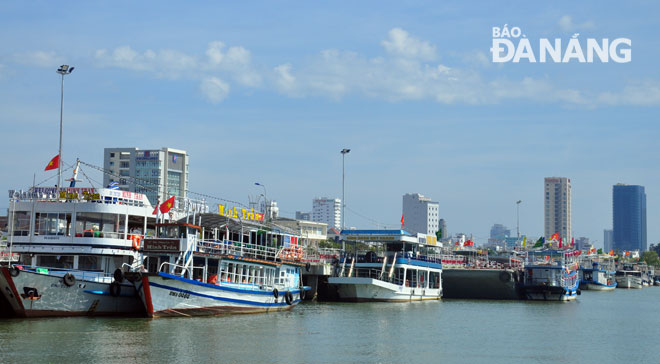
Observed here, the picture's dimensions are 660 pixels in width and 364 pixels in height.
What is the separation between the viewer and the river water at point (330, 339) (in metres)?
35.3

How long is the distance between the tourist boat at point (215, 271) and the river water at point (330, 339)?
996 mm

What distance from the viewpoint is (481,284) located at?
84.8 m

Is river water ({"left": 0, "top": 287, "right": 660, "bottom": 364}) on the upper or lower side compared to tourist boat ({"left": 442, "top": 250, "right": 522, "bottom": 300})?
lower

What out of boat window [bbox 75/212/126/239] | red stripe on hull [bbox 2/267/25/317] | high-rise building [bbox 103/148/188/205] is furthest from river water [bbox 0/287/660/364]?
high-rise building [bbox 103/148/188/205]

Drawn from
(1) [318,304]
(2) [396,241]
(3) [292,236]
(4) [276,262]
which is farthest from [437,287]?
(4) [276,262]

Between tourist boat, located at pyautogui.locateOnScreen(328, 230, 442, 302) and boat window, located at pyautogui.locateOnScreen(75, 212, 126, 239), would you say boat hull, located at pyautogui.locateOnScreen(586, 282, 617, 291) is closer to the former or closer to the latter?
tourist boat, located at pyautogui.locateOnScreen(328, 230, 442, 302)

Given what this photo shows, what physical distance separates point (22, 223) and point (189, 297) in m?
12.9

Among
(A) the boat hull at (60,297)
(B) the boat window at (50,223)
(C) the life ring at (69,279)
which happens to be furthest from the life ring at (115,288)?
(B) the boat window at (50,223)

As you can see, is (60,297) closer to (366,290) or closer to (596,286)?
(366,290)

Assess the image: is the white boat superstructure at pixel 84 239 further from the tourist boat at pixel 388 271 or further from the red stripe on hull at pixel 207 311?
the tourist boat at pixel 388 271

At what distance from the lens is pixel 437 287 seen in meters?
79.9

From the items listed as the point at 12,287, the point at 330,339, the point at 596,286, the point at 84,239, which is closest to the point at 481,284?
the point at 330,339

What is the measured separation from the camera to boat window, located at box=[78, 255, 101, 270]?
5009 cm

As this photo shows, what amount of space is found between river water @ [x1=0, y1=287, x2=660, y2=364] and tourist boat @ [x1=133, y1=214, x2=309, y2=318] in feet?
3.27
